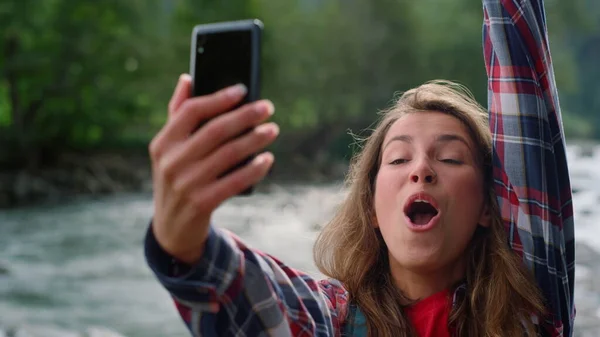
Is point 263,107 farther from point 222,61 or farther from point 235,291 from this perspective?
point 235,291

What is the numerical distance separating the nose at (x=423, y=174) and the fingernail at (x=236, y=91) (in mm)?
451

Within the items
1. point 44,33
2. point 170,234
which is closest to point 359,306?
point 170,234

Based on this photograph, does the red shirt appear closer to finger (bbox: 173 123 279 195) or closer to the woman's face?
the woman's face

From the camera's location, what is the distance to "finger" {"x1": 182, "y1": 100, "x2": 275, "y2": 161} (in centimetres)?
58

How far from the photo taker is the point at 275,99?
15.5 metres

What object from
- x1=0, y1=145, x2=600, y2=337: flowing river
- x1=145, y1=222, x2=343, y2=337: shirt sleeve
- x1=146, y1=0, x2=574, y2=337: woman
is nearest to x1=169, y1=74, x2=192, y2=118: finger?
x1=145, y1=222, x2=343, y2=337: shirt sleeve

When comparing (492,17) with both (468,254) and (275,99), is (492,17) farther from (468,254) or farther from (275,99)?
(275,99)

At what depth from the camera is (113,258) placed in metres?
7.48

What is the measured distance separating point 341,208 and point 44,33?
1141 cm

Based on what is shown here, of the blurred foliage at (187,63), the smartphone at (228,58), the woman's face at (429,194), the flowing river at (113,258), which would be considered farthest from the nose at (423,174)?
the blurred foliage at (187,63)

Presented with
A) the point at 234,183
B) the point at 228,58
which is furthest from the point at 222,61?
the point at 234,183

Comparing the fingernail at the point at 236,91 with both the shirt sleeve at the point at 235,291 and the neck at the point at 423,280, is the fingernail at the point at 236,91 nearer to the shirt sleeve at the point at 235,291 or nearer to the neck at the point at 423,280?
the shirt sleeve at the point at 235,291

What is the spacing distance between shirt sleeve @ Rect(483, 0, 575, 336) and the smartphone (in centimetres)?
52

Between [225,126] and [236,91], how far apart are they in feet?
0.11
